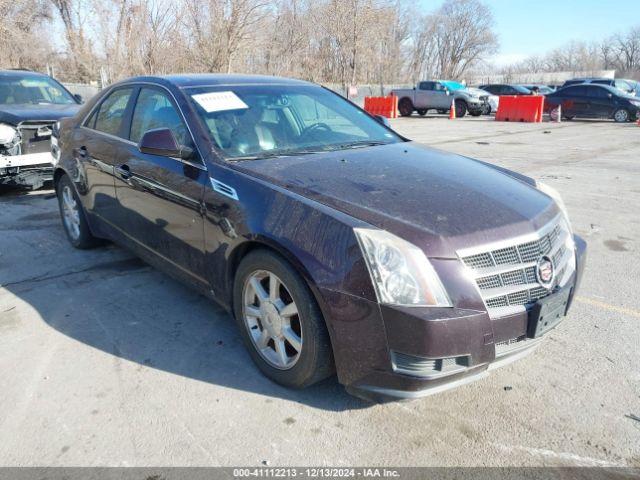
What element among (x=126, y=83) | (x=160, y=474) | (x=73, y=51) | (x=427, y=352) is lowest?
(x=160, y=474)

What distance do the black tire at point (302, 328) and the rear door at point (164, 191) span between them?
61 centimetres

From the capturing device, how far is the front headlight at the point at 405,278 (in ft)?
7.48

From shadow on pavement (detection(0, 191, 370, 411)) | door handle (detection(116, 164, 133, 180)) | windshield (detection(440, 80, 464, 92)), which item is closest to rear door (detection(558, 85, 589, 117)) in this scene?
windshield (detection(440, 80, 464, 92))

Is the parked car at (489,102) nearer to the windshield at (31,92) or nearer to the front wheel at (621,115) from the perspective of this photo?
the front wheel at (621,115)

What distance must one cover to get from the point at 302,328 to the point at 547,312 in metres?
1.17

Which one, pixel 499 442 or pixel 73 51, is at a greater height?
pixel 73 51

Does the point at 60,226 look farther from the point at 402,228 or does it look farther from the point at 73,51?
the point at 73,51

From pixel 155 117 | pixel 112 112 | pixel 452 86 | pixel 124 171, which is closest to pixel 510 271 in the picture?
pixel 155 117

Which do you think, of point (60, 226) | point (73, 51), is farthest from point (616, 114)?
point (73, 51)

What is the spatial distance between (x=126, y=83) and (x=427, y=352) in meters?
3.43

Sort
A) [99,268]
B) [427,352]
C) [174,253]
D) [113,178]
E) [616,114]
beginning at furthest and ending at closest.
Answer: [616,114]
[99,268]
[113,178]
[174,253]
[427,352]

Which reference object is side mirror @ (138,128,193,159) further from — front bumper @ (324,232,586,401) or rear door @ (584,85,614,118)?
rear door @ (584,85,614,118)

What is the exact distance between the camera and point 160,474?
229 cm

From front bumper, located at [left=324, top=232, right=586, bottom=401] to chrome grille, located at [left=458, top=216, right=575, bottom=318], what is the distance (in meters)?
0.07
